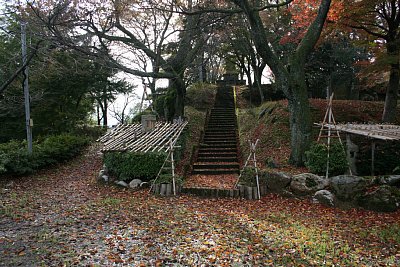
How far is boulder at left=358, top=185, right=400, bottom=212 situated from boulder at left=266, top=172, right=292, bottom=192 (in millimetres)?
1954

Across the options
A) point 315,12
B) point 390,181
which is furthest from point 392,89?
point 390,181

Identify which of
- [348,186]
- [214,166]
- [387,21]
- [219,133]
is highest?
[387,21]

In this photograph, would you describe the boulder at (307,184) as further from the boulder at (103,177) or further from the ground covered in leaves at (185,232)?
the boulder at (103,177)

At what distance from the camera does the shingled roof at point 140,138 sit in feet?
33.3

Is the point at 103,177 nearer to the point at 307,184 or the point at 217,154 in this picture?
the point at 217,154

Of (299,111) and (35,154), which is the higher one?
(299,111)

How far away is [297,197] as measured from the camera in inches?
332

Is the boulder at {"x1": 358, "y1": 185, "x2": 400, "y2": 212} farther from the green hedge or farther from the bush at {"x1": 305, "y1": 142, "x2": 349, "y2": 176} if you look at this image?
the green hedge

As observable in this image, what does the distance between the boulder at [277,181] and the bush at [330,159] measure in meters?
0.92

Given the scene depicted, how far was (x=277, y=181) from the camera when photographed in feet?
28.9

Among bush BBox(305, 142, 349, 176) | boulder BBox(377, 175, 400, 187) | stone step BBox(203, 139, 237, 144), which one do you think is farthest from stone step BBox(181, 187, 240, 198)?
stone step BBox(203, 139, 237, 144)

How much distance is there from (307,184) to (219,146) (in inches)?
234

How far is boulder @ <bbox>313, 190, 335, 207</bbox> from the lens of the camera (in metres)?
7.91

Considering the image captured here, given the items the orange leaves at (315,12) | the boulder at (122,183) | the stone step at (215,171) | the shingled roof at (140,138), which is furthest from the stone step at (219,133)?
the boulder at (122,183)
